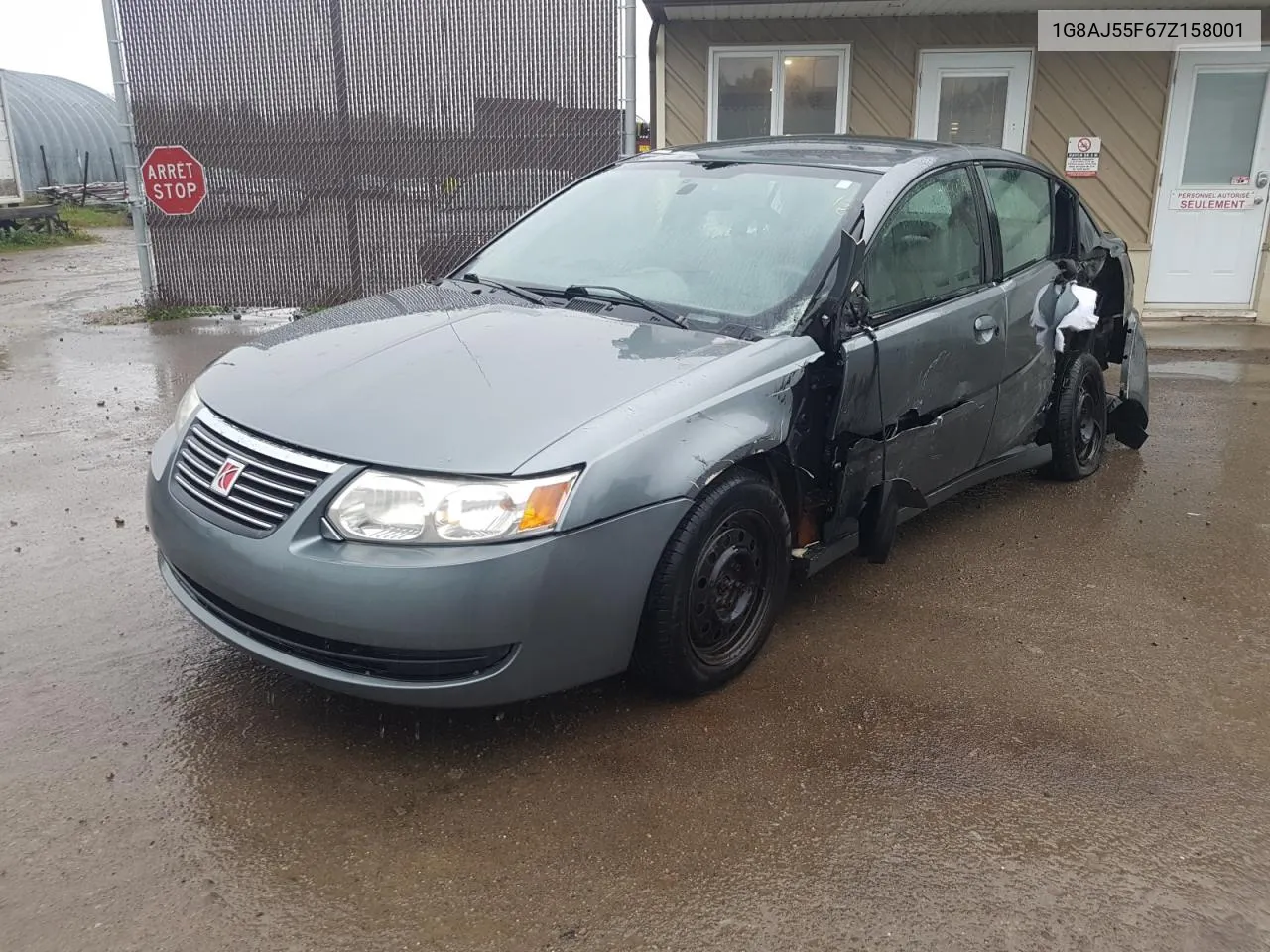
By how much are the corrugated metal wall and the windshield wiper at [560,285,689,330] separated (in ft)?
20.5

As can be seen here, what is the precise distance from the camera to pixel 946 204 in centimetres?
415

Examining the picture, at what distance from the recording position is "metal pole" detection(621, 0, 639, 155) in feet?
28.4

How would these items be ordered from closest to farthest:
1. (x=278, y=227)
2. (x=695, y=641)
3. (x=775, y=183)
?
1. (x=695, y=641)
2. (x=775, y=183)
3. (x=278, y=227)

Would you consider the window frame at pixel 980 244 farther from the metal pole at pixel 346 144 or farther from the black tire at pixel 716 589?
the metal pole at pixel 346 144

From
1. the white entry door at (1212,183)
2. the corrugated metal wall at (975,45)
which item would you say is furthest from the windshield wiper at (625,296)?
the white entry door at (1212,183)

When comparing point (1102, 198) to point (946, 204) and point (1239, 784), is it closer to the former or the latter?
point (946, 204)

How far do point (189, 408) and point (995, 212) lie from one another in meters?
3.33

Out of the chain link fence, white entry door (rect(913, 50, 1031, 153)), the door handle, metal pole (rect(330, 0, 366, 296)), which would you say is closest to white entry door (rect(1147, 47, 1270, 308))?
white entry door (rect(913, 50, 1031, 153))

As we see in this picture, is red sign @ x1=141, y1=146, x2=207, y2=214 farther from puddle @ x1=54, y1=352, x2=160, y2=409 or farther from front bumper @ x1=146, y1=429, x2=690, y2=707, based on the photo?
front bumper @ x1=146, y1=429, x2=690, y2=707

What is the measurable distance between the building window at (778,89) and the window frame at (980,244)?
533cm

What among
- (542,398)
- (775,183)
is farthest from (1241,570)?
(542,398)

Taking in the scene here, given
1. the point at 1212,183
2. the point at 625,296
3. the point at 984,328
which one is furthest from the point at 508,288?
the point at 1212,183

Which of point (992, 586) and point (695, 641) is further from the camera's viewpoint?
point (992, 586)

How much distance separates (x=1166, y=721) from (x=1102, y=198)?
7.71 m
